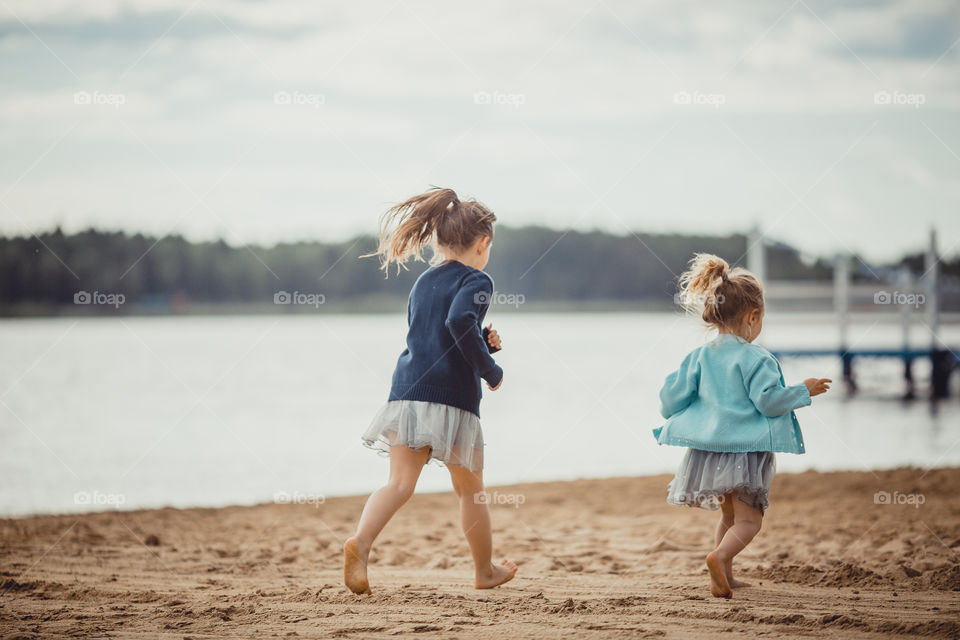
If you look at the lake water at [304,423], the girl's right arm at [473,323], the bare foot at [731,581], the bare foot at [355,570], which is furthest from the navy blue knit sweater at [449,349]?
the bare foot at [731,581]

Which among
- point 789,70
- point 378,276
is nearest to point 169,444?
point 789,70

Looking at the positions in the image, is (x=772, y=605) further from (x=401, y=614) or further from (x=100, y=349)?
(x=100, y=349)

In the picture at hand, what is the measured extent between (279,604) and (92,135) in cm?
1390

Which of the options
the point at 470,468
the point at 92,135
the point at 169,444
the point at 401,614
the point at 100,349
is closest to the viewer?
the point at 401,614

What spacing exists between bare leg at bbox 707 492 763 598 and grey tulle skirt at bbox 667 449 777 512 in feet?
0.14

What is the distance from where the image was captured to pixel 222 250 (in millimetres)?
46125

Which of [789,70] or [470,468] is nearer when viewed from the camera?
[470,468]
